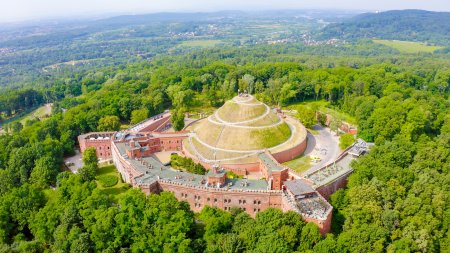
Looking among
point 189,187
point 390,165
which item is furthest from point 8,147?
point 390,165

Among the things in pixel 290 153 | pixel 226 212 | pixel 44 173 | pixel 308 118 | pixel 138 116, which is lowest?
pixel 226 212

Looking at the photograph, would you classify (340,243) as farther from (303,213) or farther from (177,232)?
(177,232)

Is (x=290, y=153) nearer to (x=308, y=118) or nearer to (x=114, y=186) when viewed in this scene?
(x=308, y=118)

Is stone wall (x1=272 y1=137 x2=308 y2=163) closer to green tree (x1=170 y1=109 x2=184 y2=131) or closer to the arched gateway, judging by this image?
the arched gateway

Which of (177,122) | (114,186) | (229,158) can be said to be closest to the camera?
(114,186)

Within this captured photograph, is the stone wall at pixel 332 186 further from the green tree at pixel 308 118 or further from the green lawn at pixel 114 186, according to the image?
the green lawn at pixel 114 186

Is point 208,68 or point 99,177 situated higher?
point 208,68

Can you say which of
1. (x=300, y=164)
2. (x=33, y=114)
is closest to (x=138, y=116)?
(x=300, y=164)
